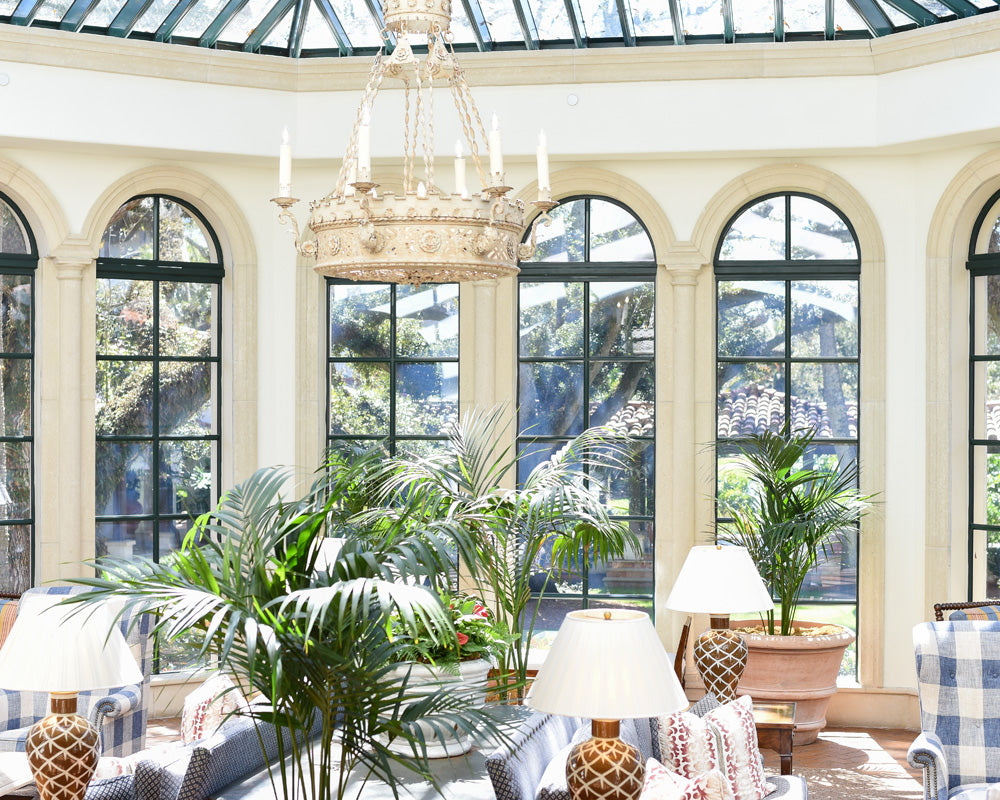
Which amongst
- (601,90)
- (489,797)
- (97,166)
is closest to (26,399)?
(97,166)

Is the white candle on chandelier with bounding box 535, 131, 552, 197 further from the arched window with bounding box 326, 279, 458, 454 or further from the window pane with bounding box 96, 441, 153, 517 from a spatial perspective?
the window pane with bounding box 96, 441, 153, 517

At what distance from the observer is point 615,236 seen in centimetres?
818

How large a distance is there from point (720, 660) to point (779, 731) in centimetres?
40

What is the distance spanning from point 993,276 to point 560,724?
4504 millimetres

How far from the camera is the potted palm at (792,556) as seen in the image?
729cm

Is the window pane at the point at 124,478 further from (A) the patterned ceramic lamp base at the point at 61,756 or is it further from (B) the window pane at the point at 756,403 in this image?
(A) the patterned ceramic lamp base at the point at 61,756

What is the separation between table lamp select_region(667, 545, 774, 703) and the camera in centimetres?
541

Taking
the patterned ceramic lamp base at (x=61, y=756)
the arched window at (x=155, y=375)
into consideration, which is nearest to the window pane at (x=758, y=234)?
the arched window at (x=155, y=375)

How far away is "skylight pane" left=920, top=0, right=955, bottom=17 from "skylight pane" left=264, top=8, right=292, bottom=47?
12.2ft

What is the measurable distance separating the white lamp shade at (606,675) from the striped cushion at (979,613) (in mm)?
2605

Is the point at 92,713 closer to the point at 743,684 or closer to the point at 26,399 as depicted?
the point at 26,399

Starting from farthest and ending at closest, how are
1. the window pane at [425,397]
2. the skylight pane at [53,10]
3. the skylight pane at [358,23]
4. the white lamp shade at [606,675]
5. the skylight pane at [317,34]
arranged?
the window pane at [425,397] < the skylight pane at [317,34] < the skylight pane at [358,23] < the skylight pane at [53,10] < the white lamp shade at [606,675]

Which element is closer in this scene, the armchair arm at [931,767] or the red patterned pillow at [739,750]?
the red patterned pillow at [739,750]

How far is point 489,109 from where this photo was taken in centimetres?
786
